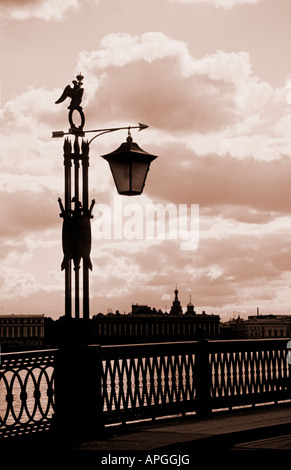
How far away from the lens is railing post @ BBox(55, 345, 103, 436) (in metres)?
11.2

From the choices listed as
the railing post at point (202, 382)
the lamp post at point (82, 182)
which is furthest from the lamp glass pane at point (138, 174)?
the railing post at point (202, 382)

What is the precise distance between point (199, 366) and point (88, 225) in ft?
11.6

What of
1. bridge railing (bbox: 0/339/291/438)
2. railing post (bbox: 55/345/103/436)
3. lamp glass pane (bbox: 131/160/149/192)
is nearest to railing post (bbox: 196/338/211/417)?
bridge railing (bbox: 0/339/291/438)

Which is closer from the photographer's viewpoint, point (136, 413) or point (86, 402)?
point (86, 402)

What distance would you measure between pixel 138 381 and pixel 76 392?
2.19 m

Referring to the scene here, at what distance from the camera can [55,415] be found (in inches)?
446

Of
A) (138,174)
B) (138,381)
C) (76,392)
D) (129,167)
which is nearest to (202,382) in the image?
(138,381)

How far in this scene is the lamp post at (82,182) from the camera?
11.6m

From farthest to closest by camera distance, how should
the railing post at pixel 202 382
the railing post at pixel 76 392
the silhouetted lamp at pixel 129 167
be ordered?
1. the railing post at pixel 202 382
2. the silhouetted lamp at pixel 129 167
3. the railing post at pixel 76 392

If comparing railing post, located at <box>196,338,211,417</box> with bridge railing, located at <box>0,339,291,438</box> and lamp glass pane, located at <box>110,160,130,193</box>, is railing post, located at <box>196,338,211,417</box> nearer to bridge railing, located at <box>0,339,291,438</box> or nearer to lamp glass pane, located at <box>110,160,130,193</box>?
bridge railing, located at <box>0,339,291,438</box>

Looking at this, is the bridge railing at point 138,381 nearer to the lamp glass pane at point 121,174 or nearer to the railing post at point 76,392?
the railing post at point 76,392
